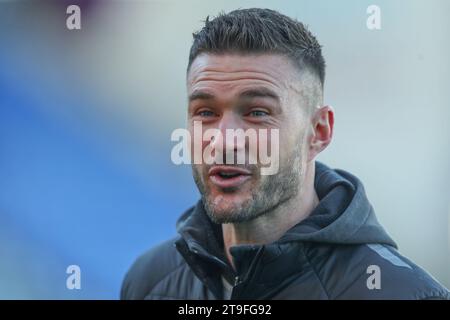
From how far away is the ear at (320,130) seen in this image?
1617mm

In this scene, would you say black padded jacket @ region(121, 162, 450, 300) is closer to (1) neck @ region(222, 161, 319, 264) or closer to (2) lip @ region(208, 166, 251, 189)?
(1) neck @ region(222, 161, 319, 264)

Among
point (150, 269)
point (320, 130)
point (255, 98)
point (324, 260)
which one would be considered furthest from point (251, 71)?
point (150, 269)

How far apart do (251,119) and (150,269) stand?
1.62ft

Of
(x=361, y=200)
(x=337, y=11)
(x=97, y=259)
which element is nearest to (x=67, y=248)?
(x=97, y=259)

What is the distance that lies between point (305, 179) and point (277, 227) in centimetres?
14

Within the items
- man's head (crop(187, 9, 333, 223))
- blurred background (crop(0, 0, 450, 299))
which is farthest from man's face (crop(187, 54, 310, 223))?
blurred background (crop(0, 0, 450, 299))

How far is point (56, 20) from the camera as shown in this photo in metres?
1.78

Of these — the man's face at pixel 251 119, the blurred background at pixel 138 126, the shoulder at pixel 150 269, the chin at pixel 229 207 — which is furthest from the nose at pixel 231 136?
the shoulder at pixel 150 269

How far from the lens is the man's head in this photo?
60.6 inches

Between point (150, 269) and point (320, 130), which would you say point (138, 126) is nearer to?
point (150, 269)

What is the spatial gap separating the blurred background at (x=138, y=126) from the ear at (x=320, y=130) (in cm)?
3

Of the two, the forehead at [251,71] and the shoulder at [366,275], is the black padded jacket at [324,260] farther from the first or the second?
the forehead at [251,71]

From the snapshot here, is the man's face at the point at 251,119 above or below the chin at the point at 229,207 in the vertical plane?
above

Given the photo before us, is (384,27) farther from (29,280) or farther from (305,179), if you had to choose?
(29,280)
